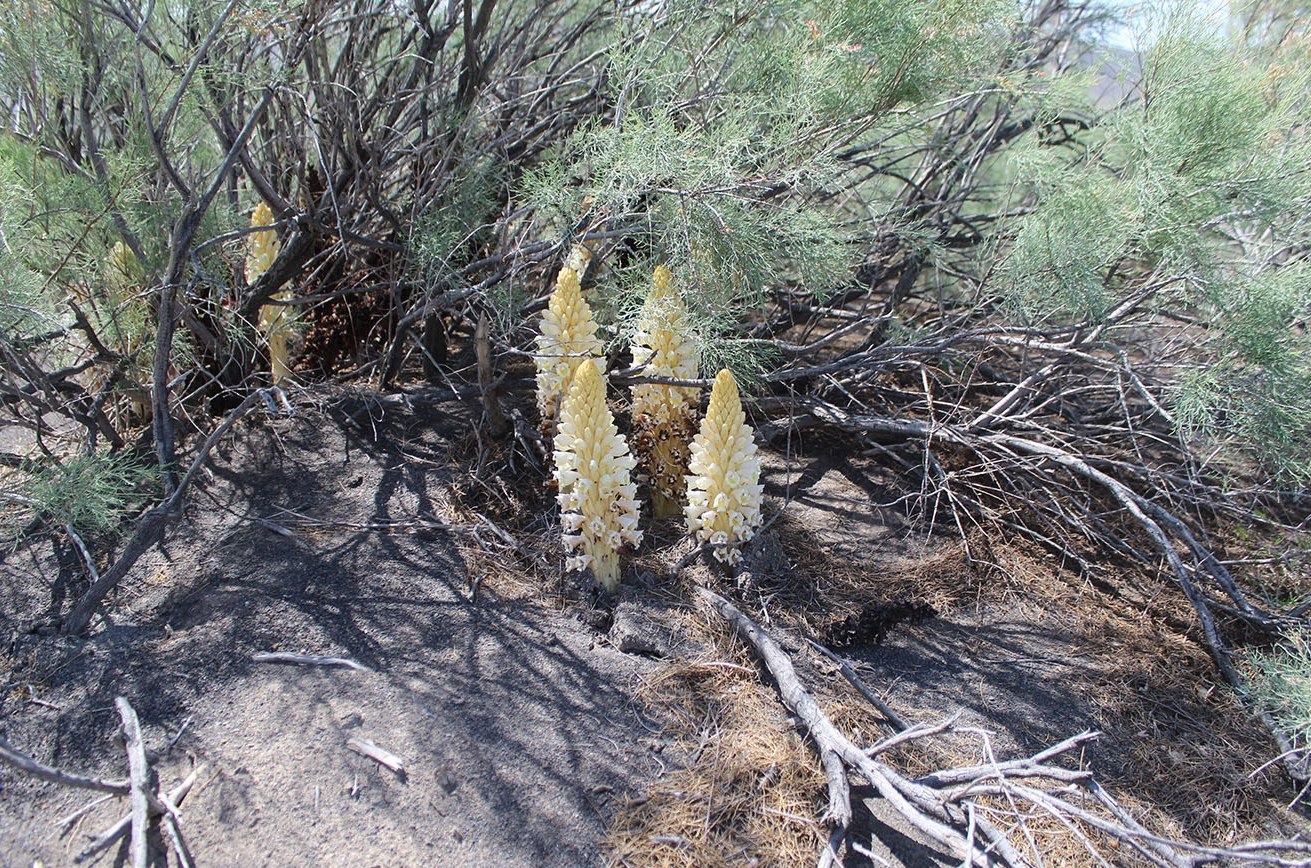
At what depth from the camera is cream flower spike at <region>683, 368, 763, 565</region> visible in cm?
262

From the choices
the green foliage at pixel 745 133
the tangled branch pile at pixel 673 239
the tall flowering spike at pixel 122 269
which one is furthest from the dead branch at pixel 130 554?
the green foliage at pixel 745 133

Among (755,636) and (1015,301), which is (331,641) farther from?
(1015,301)

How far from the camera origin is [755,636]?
2564 mm

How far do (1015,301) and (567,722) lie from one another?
212 centimetres

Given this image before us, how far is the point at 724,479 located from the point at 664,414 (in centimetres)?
47

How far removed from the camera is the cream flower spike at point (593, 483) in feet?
8.48

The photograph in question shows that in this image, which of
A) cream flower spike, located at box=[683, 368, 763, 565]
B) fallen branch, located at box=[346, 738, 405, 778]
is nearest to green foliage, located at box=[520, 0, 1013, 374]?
cream flower spike, located at box=[683, 368, 763, 565]

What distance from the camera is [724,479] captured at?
2.71m

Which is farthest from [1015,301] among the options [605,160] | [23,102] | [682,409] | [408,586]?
[23,102]

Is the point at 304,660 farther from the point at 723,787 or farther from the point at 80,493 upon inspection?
the point at 723,787

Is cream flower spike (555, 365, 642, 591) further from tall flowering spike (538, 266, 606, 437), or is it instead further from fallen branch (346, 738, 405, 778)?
fallen branch (346, 738, 405, 778)

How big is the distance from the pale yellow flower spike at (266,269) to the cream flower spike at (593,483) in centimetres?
144

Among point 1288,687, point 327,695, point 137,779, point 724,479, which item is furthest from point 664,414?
point 1288,687

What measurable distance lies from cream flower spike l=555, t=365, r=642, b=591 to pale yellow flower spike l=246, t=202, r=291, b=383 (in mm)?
1437
